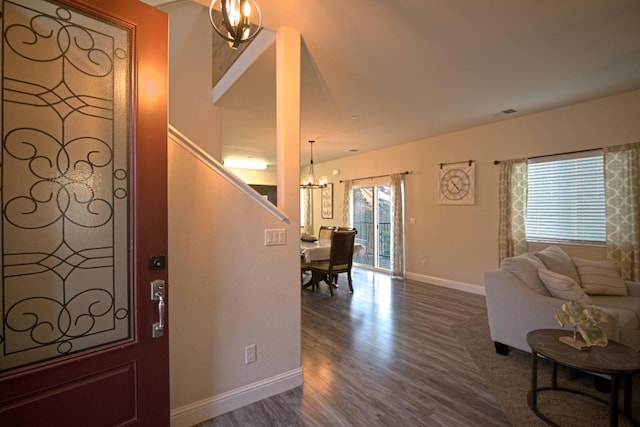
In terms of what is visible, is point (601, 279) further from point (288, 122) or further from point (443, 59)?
point (288, 122)

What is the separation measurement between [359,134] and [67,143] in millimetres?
4480

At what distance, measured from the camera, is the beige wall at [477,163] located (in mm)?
3570

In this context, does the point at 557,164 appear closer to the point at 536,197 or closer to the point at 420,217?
the point at 536,197

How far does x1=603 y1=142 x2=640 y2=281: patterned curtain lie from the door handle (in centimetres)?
463

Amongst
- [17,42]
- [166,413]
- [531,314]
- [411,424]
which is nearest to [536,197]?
[531,314]

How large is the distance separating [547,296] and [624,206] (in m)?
1.97

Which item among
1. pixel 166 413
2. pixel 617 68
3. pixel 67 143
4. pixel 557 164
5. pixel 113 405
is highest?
pixel 617 68

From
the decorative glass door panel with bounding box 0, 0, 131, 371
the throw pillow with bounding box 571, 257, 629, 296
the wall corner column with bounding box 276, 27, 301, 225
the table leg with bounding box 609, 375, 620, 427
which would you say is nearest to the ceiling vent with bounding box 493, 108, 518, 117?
the throw pillow with bounding box 571, 257, 629, 296

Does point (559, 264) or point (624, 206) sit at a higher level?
point (624, 206)

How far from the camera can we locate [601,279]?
114 inches

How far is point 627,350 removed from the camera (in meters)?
1.77

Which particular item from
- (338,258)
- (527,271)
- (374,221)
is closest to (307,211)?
(374,221)

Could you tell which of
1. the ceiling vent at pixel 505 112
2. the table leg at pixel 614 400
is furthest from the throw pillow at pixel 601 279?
the ceiling vent at pixel 505 112

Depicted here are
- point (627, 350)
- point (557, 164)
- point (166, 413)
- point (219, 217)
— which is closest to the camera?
point (166, 413)
